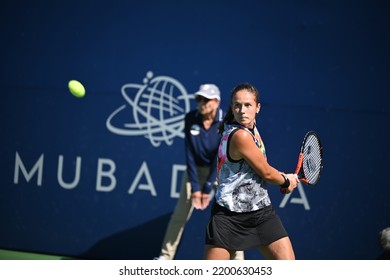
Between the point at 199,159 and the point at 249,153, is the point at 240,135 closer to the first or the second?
the point at 249,153

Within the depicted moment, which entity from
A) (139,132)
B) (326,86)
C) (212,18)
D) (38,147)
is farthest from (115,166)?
(326,86)

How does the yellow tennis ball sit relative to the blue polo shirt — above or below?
above

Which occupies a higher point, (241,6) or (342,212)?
(241,6)

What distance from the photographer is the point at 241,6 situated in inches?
202

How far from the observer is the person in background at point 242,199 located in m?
3.50

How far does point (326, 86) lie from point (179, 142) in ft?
4.21

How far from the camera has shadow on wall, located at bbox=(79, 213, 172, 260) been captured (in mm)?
5438

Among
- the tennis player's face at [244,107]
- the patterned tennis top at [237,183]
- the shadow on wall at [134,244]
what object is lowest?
the shadow on wall at [134,244]

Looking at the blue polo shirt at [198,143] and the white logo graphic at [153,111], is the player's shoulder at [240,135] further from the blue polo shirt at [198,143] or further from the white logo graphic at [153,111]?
the white logo graphic at [153,111]

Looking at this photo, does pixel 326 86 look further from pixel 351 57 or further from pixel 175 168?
pixel 175 168

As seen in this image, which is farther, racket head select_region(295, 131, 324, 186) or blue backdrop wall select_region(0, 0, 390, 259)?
blue backdrop wall select_region(0, 0, 390, 259)

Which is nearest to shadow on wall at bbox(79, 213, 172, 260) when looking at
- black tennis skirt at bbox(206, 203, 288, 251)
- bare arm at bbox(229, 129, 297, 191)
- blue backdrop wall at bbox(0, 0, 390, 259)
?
blue backdrop wall at bbox(0, 0, 390, 259)

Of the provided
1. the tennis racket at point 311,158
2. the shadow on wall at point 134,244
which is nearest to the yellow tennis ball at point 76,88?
the shadow on wall at point 134,244

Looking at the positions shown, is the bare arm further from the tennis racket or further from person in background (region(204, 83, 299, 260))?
the tennis racket
